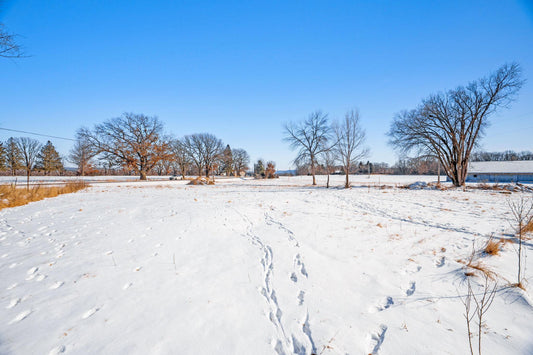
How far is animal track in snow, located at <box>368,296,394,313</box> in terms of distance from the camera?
2.54 metres

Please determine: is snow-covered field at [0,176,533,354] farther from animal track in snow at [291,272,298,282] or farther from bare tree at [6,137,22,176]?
bare tree at [6,137,22,176]

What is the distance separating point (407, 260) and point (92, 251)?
6232 mm

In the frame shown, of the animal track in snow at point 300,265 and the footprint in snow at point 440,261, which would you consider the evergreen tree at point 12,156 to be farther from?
the footprint in snow at point 440,261

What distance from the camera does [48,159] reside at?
46.6 meters

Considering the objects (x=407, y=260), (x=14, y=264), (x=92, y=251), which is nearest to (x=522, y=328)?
(x=407, y=260)

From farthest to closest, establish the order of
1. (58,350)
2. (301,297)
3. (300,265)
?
(300,265), (301,297), (58,350)

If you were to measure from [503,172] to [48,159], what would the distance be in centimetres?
9896

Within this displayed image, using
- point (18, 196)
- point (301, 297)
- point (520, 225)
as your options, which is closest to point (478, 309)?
point (520, 225)

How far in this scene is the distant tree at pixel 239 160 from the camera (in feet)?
240

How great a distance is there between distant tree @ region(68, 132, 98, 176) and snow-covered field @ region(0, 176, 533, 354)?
98.1 ft

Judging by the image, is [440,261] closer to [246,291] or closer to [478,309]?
[478,309]

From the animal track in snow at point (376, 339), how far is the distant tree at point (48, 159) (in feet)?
226

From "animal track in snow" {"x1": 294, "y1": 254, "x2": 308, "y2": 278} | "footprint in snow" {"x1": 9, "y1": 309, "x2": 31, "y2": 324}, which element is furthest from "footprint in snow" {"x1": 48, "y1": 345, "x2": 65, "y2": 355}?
"animal track in snow" {"x1": 294, "y1": 254, "x2": 308, "y2": 278}

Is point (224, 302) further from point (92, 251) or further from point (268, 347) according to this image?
point (92, 251)
